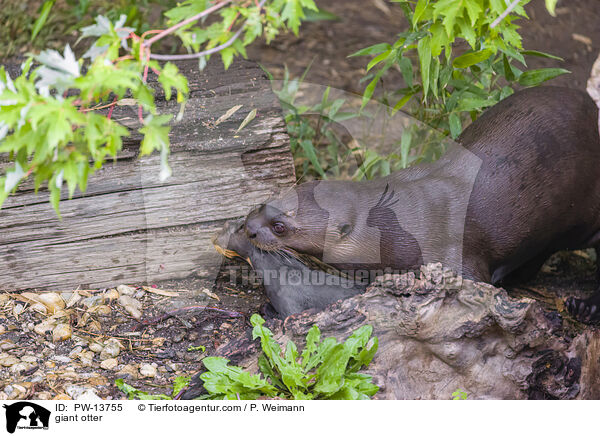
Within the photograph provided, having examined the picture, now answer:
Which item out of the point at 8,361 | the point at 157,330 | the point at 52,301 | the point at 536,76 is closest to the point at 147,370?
the point at 157,330

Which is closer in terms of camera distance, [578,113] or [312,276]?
[312,276]

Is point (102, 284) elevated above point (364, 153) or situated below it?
below

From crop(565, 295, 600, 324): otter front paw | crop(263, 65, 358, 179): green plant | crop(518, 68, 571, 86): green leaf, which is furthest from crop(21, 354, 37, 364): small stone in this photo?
crop(518, 68, 571, 86): green leaf

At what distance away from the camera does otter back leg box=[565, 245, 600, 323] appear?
3021mm

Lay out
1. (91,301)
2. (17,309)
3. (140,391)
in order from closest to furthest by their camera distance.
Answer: (140,391) → (17,309) → (91,301)

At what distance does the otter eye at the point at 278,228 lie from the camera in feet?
9.01

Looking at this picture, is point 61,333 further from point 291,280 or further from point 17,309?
point 291,280

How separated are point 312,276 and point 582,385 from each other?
1.10m

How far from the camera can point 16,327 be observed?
9.18ft

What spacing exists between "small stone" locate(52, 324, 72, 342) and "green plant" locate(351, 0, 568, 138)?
1.70 metres
